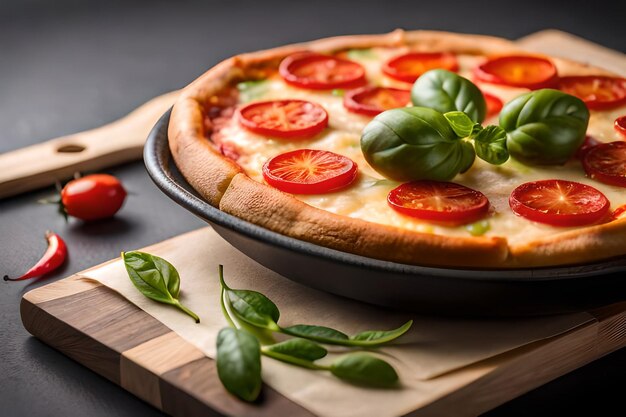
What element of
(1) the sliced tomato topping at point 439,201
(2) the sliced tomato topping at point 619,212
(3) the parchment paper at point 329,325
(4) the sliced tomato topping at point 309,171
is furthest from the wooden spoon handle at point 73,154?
(2) the sliced tomato topping at point 619,212

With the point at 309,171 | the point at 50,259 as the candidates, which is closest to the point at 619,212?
the point at 309,171

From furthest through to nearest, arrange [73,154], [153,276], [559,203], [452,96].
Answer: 1. [73,154]
2. [452,96]
3. [153,276]
4. [559,203]

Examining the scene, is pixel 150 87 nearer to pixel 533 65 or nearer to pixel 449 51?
Result: pixel 449 51

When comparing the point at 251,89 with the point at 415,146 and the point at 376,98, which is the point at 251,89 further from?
the point at 415,146

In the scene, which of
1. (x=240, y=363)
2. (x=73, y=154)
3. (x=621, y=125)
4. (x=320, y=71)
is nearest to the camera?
(x=240, y=363)

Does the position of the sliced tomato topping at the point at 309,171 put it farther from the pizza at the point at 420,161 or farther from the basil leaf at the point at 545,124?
the basil leaf at the point at 545,124

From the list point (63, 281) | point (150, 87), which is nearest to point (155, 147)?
point (63, 281)
